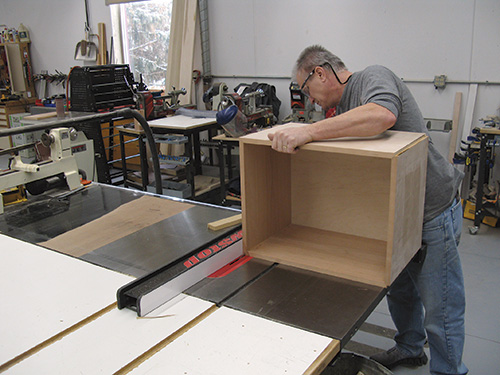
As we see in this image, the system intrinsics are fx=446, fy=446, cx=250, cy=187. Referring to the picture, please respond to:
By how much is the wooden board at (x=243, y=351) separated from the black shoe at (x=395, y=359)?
1014 millimetres

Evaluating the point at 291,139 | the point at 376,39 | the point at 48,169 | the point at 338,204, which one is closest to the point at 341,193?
the point at 338,204

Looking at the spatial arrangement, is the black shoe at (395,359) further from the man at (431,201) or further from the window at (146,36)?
the window at (146,36)

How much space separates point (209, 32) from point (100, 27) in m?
1.71

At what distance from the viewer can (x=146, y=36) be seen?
5.64 metres

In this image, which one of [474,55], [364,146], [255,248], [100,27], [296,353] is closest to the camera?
[296,353]

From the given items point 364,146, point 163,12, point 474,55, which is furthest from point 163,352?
point 163,12

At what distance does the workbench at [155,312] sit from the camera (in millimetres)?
922

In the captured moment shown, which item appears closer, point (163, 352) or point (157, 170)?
point (163, 352)

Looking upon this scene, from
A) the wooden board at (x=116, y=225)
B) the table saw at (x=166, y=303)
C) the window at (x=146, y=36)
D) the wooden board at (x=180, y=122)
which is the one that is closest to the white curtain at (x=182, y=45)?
the window at (x=146, y=36)

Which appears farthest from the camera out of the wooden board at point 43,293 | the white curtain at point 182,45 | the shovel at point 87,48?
the shovel at point 87,48

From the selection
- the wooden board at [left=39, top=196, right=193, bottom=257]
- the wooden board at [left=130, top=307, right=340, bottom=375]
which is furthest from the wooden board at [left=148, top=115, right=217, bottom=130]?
the wooden board at [left=130, top=307, right=340, bottom=375]

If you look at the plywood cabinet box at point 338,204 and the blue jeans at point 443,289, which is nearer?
the plywood cabinet box at point 338,204

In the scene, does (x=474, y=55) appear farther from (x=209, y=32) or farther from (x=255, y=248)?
(x=255, y=248)

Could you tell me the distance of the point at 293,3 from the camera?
431 centimetres
